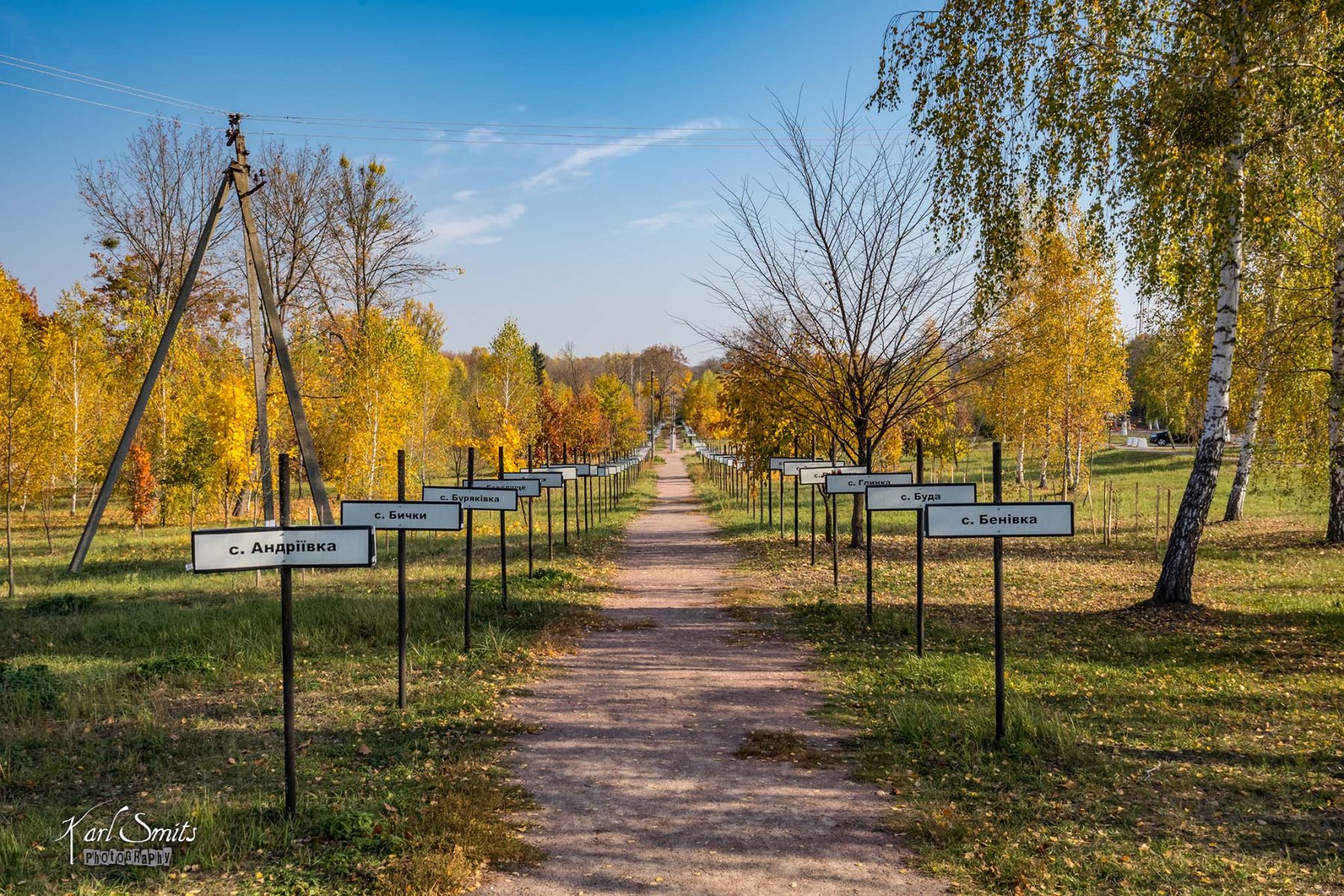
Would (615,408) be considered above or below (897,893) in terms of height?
above

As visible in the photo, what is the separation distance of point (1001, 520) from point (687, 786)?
2.90m

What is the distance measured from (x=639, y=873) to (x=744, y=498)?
26762 millimetres

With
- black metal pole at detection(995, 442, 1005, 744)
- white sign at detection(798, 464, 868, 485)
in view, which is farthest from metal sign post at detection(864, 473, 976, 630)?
white sign at detection(798, 464, 868, 485)

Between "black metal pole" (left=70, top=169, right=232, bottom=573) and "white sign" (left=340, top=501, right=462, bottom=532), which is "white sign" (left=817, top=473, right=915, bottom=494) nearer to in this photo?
"white sign" (left=340, top=501, right=462, bottom=532)

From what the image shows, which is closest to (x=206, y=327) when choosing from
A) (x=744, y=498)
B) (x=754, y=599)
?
(x=744, y=498)

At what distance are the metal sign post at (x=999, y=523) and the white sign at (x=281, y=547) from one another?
382 centimetres

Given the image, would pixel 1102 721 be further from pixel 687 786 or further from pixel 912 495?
pixel 687 786

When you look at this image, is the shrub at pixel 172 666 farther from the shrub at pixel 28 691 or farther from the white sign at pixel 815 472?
the white sign at pixel 815 472

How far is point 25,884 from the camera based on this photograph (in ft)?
11.8

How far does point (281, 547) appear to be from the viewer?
4516 mm

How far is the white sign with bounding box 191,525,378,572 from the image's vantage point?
4.36 meters

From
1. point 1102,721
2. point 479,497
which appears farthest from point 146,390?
point 1102,721

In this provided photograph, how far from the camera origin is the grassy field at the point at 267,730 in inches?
156

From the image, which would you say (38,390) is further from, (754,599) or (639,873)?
(639,873)
